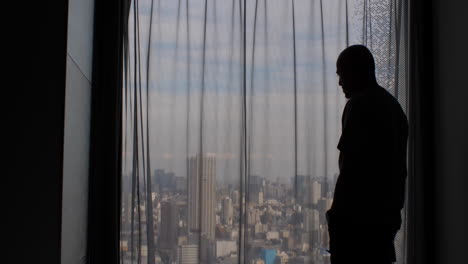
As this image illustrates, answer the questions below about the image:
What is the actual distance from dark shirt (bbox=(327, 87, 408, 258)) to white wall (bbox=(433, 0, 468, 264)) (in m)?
1.07

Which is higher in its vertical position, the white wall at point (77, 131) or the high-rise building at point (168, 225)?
the white wall at point (77, 131)

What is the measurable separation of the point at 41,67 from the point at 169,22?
4.53ft

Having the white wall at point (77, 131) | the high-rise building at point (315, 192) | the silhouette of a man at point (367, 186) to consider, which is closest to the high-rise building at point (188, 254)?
the white wall at point (77, 131)

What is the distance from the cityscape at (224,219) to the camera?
2.74 m

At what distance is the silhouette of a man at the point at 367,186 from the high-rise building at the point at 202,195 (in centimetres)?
115

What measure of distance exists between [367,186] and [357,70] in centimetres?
46

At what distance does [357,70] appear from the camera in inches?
74.0

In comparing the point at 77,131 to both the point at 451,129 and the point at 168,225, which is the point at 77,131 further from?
the point at 451,129

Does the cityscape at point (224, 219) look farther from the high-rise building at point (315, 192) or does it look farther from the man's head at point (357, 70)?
the man's head at point (357, 70)

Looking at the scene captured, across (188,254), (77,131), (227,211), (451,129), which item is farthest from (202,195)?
(451,129)

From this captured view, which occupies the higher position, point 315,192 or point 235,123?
point 235,123

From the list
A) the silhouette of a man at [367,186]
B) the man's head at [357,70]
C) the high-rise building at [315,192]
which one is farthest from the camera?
the high-rise building at [315,192]

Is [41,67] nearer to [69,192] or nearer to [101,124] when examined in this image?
[69,192]

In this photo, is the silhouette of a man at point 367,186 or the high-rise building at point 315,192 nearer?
the silhouette of a man at point 367,186
